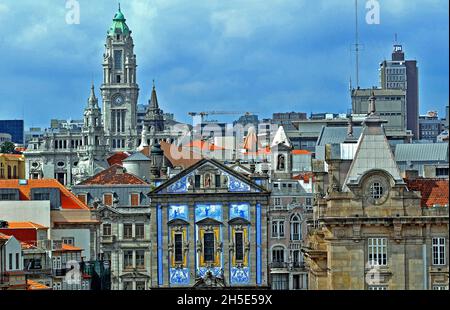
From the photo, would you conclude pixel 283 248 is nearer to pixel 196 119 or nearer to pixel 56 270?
pixel 196 119

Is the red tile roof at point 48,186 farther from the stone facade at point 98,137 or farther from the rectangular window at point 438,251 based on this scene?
the stone facade at point 98,137

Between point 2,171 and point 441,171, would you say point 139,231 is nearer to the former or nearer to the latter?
point 441,171

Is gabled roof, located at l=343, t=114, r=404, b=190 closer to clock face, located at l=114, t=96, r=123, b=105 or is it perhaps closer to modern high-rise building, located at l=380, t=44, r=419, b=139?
modern high-rise building, located at l=380, t=44, r=419, b=139

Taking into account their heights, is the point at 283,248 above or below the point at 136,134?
below

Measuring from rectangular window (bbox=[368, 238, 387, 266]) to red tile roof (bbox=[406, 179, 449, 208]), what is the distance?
0.99 m

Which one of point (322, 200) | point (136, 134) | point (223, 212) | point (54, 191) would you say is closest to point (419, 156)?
point (223, 212)

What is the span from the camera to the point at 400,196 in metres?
30.1

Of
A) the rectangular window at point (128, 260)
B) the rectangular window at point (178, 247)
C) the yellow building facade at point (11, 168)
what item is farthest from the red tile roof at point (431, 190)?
the yellow building facade at point (11, 168)

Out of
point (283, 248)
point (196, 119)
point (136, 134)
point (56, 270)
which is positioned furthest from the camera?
point (136, 134)

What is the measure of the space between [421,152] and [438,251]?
19.9 metres

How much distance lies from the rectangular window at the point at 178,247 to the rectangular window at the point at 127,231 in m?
5.60

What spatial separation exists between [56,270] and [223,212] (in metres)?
9.97

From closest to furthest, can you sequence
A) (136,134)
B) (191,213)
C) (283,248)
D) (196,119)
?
(191,213) < (196,119) < (283,248) < (136,134)

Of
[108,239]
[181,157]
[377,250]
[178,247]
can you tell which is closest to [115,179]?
[181,157]
